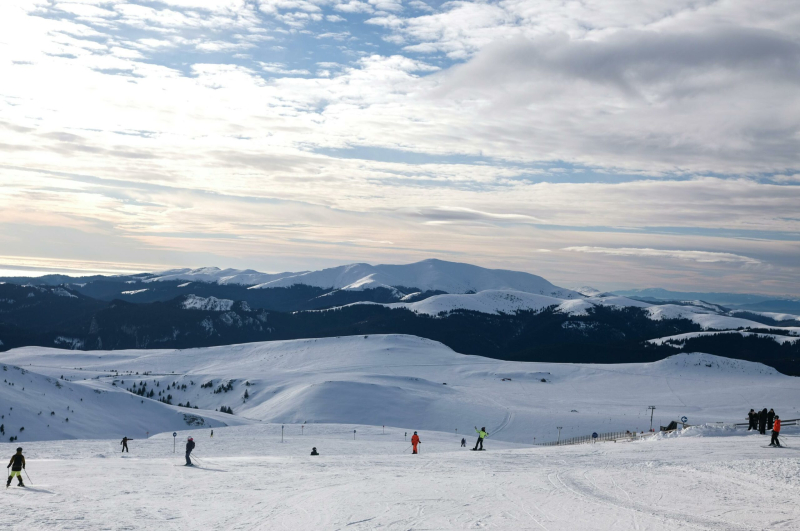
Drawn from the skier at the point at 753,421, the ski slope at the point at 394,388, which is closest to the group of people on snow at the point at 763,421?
the skier at the point at 753,421

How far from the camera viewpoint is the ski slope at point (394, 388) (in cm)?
6638

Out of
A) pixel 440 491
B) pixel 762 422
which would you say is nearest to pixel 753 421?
pixel 762 422

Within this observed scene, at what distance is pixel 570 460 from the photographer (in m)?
26.3

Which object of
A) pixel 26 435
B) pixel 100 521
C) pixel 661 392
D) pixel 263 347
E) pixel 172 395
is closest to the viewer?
pixel 100 521

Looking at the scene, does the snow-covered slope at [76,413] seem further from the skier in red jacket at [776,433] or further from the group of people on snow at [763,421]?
the skier in red jacket at [776,433]

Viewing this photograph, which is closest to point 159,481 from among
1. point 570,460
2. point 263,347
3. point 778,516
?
point 570,460

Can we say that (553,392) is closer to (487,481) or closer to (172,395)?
(172,395)

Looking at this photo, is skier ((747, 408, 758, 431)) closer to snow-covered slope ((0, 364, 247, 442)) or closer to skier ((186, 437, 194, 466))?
skier ((186, 437, 194, 466))

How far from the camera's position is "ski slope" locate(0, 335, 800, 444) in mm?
66375

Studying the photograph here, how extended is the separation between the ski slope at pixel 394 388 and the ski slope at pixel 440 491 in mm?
34542

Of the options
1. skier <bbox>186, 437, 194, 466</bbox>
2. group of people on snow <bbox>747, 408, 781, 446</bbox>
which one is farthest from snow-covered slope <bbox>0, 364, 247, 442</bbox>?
group of people on snow <bbox>747, 408, 781, 446</bbox>

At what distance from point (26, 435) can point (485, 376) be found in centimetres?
9146

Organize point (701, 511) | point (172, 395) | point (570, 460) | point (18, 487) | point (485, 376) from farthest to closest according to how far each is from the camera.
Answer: point (485, 376) → point (172, 395) → point (570, 460) → point (18, 487) → point (701, 511)

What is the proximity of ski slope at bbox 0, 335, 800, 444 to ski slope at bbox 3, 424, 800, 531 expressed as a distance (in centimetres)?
3454
